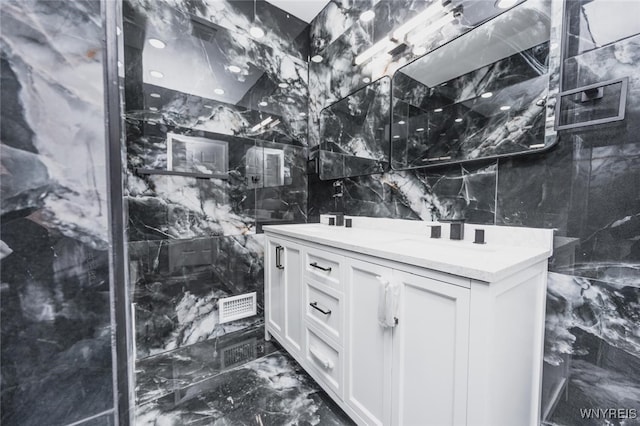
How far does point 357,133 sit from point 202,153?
1.19 meters

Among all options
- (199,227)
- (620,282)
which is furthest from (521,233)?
(199,227)

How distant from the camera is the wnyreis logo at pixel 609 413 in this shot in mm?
929

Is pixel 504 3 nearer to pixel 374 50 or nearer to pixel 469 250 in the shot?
pixel 374 50

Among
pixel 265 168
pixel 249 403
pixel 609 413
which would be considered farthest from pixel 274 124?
pixel 609 413

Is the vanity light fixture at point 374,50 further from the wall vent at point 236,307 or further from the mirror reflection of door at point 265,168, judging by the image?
the wall vent at point 236,307

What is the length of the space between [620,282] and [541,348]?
38 centimetres

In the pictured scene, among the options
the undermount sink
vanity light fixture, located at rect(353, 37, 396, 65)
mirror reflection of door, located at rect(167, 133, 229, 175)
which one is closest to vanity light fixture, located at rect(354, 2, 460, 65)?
vanity light fixture, located at rect(353, 37, 396, 65)

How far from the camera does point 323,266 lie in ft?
4.39

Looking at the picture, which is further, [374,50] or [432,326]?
[374,50]

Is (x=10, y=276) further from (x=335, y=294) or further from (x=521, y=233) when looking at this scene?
(x=521, y=233)

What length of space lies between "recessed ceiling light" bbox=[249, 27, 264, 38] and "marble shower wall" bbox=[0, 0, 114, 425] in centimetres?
217

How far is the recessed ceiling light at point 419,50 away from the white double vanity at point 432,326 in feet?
3.46

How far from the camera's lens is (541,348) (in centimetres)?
108

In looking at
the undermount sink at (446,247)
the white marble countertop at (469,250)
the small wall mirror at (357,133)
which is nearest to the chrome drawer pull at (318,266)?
the white marble countertop at (469,250)
